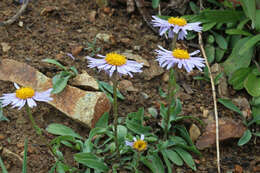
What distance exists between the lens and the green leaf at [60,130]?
9.31ft

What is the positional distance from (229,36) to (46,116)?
7.45 ft

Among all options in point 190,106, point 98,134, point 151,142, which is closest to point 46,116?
point 98,134

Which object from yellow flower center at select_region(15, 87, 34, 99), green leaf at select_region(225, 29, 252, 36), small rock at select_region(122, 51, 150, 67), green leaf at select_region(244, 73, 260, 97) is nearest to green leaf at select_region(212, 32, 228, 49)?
green leaf at select_region(225, 29, 252, 36)

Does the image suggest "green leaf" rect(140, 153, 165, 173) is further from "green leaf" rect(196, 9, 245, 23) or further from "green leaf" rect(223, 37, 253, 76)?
"green leaf" rect(196, 9, 245, 23)

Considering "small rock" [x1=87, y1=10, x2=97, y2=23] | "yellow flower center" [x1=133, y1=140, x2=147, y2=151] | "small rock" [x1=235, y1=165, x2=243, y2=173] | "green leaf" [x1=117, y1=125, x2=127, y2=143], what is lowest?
"small rock" [x1=235, y1=165, x2=243, y2=173]

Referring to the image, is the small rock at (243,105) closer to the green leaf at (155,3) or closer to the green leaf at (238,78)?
the green leaf at (238,78)

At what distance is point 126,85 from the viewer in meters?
3.50

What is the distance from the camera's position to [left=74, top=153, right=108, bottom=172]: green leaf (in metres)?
2.62

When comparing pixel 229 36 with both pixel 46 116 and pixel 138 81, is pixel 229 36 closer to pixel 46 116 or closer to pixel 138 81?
pixel 138 81

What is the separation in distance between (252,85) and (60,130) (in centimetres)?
198

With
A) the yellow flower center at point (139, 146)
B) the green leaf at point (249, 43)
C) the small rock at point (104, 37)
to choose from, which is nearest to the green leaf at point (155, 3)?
the small rock at point (104, 37)

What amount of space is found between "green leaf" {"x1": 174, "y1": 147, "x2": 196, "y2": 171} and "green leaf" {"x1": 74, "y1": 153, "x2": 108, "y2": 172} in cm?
67

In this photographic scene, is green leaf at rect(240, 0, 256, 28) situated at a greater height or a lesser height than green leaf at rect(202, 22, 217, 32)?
greater

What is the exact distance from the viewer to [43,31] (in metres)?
3.89
